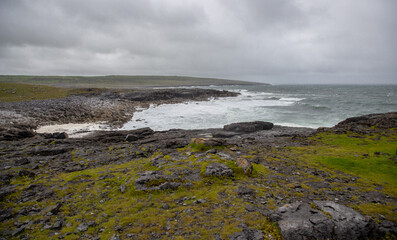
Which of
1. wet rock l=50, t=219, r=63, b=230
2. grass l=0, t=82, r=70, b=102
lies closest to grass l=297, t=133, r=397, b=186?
wet rock l=50, t=219, r=63, b=230

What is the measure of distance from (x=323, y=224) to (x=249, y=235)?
2.42 m

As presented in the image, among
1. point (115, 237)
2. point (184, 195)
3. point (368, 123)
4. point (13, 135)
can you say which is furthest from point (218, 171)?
point (368, 123)

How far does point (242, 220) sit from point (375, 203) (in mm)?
6393

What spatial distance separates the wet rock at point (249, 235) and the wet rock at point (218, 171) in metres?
4.12

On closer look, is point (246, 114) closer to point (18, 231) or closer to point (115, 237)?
point (115, 237)

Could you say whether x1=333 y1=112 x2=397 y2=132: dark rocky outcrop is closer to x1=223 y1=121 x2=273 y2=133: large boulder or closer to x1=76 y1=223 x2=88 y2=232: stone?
x1=223 y1=121 x2=273 y2=133: large boulder

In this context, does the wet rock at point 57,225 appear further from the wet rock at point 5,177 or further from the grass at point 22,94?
the grass at point 22,94

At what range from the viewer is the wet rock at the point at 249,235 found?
6.26 metres

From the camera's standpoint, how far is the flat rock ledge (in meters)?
6.17

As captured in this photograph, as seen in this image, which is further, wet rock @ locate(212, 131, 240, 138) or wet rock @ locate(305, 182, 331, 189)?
wet rock @ locate(212, 131, 240, 138)

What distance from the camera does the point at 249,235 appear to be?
6.39 m

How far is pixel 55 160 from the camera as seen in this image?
48.3 feet

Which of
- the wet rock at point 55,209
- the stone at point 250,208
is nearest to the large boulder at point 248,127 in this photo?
the stone at point 250,208

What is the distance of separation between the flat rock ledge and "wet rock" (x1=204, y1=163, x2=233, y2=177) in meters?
3.75
